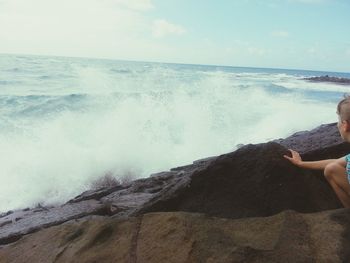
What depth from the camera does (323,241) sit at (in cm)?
220

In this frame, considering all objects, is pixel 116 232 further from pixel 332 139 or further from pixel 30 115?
pixel 30 115

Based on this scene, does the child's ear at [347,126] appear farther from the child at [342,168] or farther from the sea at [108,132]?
the sea at [108,132]

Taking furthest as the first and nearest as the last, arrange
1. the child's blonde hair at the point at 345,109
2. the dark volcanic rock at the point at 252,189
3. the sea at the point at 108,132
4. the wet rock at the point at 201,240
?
the sea at the point at 108,132, the dark volcanic rock at the point at 252,189, the child's blonde hair at the point at 345,109, the wet rock at the point at 201,240

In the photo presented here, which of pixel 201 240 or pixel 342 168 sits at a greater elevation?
pixel 342 168

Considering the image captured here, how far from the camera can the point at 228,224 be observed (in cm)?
243

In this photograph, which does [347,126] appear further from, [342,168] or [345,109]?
[342,168]

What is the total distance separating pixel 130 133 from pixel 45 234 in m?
7.70

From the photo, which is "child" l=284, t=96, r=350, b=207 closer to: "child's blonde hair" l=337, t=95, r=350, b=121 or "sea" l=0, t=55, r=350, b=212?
"child's blonde hair" l=337, t=95, r=350, b=121

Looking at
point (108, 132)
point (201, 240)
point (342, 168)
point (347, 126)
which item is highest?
point (347, 126)

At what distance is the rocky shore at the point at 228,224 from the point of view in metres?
2.22

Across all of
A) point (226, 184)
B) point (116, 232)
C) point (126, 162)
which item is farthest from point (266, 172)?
point (126, 162)

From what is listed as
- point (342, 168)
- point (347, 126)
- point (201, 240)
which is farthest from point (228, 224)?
point (347, 126)

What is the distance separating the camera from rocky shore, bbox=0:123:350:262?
2.22 metres

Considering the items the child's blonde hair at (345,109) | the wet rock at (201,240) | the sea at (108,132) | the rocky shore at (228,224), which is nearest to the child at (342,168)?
the child's blonde hair at (345,109)
